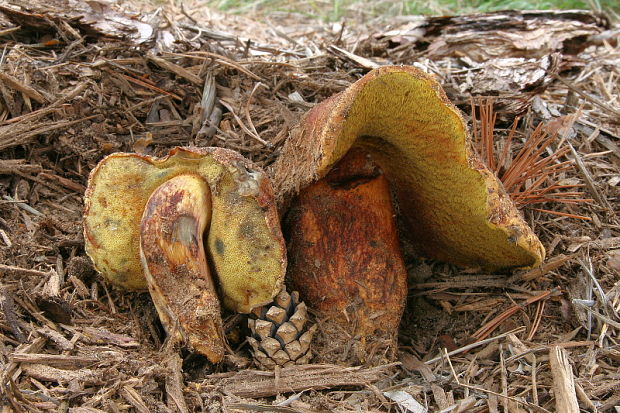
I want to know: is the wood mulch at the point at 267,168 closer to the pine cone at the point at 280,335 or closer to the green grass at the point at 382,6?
the pine cone at the point at 280,335

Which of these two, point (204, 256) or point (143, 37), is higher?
point (143, 37)

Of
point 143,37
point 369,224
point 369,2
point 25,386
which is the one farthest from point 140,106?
point 369,2

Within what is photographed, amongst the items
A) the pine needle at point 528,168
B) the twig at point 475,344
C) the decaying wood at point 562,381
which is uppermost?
the pine needle at point 528,168

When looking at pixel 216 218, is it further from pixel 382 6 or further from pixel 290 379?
pixel 382 6

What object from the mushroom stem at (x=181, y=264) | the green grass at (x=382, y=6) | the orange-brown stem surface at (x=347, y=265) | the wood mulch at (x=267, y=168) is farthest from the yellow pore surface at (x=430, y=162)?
the green grass at (x=382, y=6)

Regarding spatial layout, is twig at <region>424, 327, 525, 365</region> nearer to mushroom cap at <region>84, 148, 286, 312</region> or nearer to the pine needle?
the pine needle

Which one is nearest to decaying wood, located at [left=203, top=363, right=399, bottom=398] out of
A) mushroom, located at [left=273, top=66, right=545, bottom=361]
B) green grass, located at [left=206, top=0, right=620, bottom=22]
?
mushroom, located at [left=273, top=66, right=545, bottom=361]

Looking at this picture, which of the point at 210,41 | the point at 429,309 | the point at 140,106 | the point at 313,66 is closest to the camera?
the point at 429,309

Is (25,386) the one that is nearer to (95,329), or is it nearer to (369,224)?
(95,329)
